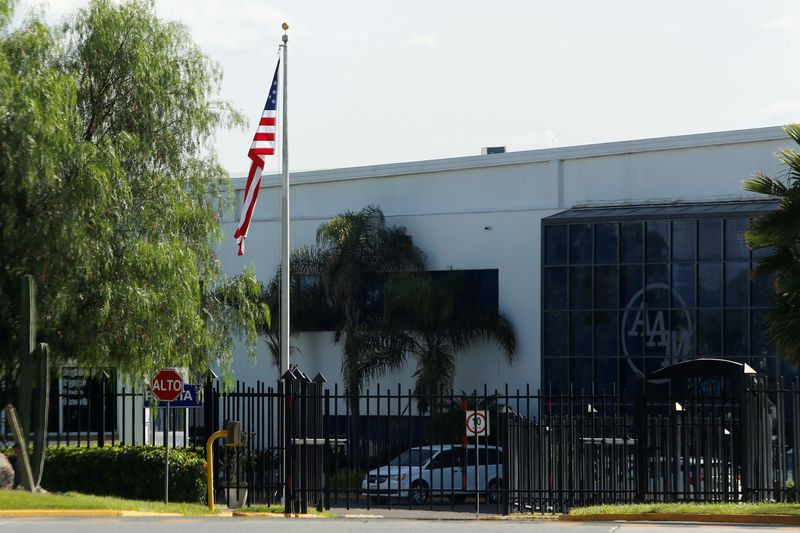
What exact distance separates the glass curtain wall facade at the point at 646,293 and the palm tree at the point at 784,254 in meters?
20.0

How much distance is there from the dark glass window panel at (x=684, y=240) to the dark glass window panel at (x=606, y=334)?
2928 mm

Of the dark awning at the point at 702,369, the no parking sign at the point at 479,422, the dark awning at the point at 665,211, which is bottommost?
the no parking sign at the point at 479,422

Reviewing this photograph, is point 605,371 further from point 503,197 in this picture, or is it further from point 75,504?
point 75,504

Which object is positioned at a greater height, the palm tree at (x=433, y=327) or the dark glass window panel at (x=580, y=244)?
the dark glass window panel at (x=580, y=244)

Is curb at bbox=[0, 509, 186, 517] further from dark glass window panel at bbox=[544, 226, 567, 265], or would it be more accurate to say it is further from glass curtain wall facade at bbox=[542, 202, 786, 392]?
dark glass window panel at bbox=[544, 226, 567, 265]

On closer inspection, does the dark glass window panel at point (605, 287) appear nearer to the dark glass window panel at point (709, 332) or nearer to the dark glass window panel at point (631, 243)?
the dark glass window panel at point (631, 243)

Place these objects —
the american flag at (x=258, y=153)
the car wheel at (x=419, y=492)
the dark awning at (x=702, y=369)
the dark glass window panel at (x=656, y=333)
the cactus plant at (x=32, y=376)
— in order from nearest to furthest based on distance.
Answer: the cactus plant at (x=32, y=376)
the dark awning at (x=702, y=369)
the car wheel at (x=419, y=492)
the american flag at (x=258, y=153)
the dark glass window panel at (x=656, y=333)

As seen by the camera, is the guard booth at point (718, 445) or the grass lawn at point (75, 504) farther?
the guard booth at point (718, 445)

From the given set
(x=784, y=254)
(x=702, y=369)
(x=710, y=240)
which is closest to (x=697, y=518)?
(x=702, y=369)

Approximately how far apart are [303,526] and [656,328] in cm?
2858

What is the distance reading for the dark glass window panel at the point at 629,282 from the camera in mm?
44406

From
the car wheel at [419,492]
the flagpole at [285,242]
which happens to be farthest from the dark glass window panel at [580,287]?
the flagpole at [285,242]

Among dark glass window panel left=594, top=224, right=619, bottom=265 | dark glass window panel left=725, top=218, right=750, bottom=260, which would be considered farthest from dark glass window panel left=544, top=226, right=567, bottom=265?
dark glass window panel left=725, top=218, right=750, bottom=260

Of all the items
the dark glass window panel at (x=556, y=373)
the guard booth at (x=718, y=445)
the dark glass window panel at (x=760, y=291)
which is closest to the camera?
the guard booth at (x=718, y=445)
